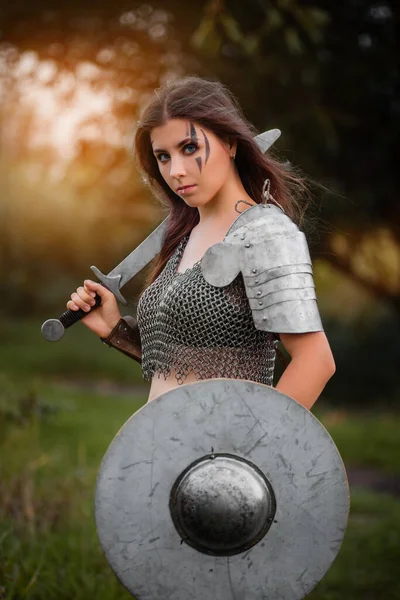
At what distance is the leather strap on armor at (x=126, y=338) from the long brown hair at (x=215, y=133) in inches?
6.4

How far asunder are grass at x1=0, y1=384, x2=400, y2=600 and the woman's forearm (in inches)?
61.6

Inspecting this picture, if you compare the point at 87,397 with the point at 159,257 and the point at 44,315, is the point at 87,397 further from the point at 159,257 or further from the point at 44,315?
the point at 159,257

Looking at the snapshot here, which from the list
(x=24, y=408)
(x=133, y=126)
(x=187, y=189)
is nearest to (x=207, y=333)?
(x=187, y=189)

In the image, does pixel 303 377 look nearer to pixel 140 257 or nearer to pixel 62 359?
pixel 140 257

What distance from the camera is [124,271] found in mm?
2812

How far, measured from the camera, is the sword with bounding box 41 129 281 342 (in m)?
2.70

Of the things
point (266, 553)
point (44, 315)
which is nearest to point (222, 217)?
point (266, 553)

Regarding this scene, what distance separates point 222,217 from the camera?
255 centimetres

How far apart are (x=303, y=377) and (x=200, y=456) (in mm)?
325

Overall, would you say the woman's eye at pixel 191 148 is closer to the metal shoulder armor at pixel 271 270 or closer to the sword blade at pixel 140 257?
the metal shoulder armor at pixel 271 270

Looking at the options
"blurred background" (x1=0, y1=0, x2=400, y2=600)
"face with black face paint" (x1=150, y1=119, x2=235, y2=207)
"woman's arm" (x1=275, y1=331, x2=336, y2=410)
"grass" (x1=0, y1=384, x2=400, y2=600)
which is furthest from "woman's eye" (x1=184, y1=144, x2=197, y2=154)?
"grass" (x1=0, y1=384, x2=400, y2=600)

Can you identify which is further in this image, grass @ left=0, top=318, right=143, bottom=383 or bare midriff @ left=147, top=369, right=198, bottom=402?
grass @ left=0, top=318, right=143, bottom=383

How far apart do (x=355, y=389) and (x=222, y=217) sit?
984cm

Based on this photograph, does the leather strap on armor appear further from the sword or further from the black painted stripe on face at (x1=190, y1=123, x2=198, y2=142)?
the black painted stripe on face at (x1=190, y1=123, x2=198, y2=142)
